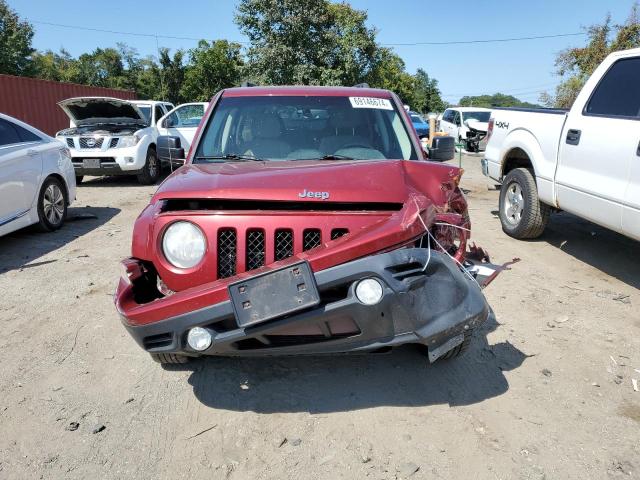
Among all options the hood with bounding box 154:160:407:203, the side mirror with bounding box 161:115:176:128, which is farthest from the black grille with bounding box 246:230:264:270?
the side mirror with bounding box 161:115:176:128

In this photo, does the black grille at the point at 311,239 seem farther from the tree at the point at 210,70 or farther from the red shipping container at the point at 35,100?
the tree at the point at 210,70

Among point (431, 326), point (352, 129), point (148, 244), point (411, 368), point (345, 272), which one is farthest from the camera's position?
point (352, 129)

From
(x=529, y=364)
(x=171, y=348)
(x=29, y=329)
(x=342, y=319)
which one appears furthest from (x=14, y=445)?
(x=529, y=364)

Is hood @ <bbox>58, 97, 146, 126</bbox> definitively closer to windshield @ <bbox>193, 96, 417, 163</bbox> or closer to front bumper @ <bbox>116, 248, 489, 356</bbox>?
windshield @ <bbox>193, 96, 417, 163</bbox>

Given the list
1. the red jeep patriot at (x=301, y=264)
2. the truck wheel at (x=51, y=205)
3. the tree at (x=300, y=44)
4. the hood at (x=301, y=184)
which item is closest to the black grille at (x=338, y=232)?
the red jeep patriot at (x=301, y=264)

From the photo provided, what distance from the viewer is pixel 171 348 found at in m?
2.25

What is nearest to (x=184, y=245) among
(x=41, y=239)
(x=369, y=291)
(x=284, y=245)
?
(x=284, y=245)

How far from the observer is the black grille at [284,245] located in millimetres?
2368

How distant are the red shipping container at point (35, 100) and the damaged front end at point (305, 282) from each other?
1546cm

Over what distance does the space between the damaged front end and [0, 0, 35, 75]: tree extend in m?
33.0

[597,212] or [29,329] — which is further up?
[597,212]

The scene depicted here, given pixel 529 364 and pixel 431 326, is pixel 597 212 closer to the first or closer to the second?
pixel 529 364

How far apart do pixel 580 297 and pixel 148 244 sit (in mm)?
3743

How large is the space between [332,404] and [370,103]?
2.23 metres
